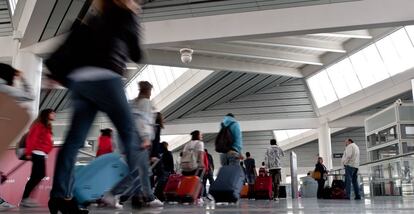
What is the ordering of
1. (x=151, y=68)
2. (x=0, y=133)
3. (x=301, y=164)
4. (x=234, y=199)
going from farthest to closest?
(x=301, y=164) < (x=151, y=68) < (x=234, y=199) < (x=0, y=133)

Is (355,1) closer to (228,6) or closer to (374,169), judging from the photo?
(228,6)

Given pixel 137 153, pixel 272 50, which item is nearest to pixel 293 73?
pixel 272 50

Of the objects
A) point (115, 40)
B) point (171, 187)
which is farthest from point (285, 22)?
point (115, 40)

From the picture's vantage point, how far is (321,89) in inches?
1022

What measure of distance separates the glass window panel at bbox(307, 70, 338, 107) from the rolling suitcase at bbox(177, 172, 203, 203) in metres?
17.9

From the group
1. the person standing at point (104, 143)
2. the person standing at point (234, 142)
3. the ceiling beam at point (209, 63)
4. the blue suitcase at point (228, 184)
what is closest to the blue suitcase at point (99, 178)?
the person standing at point (234, 142)

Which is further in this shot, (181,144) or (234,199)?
(181,144)

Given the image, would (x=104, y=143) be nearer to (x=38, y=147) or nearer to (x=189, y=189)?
(x=189, y=189)

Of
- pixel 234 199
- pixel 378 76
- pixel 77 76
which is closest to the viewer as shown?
pixel 77 76

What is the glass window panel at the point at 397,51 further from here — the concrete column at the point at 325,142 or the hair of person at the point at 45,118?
the hair of person at the point at 45,118

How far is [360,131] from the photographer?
33.5 metres

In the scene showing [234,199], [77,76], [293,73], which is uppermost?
[293,73]

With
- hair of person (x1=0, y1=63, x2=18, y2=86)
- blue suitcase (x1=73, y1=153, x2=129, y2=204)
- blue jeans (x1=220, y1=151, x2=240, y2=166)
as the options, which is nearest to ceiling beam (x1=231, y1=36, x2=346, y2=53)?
blue jeans (x1=220, y1=151, x2=240, y2=166)

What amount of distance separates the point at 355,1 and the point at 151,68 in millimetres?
14132
